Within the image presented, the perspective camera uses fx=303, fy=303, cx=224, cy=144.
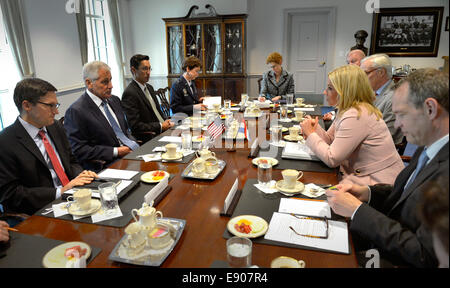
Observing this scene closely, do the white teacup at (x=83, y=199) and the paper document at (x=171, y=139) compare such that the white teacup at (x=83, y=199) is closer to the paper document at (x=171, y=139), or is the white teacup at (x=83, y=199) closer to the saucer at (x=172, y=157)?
the saucer at (x=172, y=157)

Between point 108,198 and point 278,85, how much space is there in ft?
12.7

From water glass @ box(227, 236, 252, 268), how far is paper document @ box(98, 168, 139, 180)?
912 millimetres

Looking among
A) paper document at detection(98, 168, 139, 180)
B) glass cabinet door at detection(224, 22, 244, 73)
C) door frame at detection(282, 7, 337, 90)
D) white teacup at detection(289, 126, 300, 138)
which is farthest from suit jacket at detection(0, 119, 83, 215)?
door frame at detection(282, 7, 337, 90)

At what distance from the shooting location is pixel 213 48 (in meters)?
6.59

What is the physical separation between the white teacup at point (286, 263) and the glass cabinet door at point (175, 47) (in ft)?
20.3

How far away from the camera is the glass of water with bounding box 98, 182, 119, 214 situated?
4.36 feet

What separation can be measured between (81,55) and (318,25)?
202 inches

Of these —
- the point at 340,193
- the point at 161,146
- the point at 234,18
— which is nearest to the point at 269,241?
the point at 340,193

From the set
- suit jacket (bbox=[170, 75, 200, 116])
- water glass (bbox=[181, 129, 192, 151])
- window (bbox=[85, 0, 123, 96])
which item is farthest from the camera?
window (bbox=[85, 0, 123, 96])

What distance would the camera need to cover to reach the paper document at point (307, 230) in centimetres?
107

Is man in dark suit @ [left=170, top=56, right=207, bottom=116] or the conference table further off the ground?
man in dark suit @ [left=170, top=56, right=207, bottom=116]

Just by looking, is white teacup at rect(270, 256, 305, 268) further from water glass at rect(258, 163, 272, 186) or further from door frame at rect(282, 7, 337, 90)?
door frame at rect(282, 7, 337, 90)

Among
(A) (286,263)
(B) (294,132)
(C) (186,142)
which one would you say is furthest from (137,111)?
(A) (286,263)
